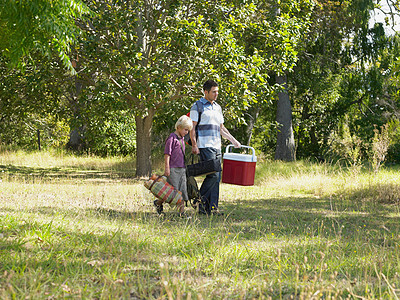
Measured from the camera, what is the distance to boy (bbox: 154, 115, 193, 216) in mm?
6754

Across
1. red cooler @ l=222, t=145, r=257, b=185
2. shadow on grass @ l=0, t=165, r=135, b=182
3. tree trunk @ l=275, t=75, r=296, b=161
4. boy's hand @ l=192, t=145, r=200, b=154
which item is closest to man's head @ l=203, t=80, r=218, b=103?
boy's hand @ l=192, t=145, r=200, b=154

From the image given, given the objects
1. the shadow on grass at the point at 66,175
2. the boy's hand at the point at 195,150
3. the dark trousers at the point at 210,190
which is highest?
the boy's hand at the point at 195,150

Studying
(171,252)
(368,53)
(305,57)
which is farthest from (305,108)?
(171,252)

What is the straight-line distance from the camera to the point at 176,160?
22.4 feet

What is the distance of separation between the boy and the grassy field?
0.44m

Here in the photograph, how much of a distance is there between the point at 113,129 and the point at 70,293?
68.5ft

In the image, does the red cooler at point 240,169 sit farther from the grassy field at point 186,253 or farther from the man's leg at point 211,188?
the grassy field at point 186,253

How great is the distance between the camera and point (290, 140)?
20.6 meters

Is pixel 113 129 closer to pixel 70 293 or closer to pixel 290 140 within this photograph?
pixel 290 140

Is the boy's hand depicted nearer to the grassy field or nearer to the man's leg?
the man's leg

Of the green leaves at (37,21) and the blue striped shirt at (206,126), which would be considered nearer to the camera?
the green leaves at (37,21)

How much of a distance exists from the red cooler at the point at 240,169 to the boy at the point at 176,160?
0.70 m

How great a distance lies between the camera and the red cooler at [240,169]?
7.09 m

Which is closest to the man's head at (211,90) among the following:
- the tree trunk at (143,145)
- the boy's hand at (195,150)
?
the boy's hand at (195,150)
